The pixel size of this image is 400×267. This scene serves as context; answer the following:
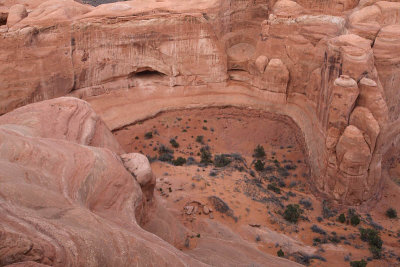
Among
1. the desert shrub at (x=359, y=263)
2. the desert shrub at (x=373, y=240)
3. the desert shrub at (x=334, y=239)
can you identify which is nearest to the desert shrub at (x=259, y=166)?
the desert shrub at (x=334, y=239)

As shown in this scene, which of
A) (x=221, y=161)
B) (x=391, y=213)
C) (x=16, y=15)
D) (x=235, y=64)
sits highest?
(x=16, y=15)

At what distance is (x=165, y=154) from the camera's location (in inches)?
973

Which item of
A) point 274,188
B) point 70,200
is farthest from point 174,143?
point 70,200

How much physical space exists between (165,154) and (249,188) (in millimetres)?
6848

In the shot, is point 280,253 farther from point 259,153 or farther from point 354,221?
point 259,153

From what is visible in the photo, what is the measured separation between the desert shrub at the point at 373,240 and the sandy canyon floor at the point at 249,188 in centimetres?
27

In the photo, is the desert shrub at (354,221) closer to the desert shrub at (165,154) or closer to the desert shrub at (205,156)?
the desert shrub at (205,156)

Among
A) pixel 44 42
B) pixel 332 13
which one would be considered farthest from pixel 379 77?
pixel 44 42

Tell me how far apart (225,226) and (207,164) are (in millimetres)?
7405

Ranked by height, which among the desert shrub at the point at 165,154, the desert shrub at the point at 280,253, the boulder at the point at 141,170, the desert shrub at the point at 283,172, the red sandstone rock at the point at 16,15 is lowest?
the desert shrub at the point at 283,172

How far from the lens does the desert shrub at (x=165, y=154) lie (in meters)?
24.2

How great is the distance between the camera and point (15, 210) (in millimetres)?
7176

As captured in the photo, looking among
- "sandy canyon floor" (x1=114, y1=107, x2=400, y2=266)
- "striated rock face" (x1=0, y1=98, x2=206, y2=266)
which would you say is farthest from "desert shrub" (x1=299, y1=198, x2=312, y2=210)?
"striated rock face" (x1=0, y1=98, x2=206, y2=266)

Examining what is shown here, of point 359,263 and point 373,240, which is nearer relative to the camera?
point 359,263
